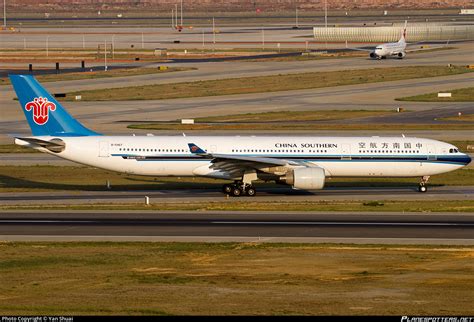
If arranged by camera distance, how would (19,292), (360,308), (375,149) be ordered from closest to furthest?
(360,308) → (19,292) → (375,149)

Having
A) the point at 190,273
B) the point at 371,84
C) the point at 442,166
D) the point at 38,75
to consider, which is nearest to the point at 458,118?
the point at 371,84

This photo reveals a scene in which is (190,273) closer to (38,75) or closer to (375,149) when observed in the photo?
(375,149)

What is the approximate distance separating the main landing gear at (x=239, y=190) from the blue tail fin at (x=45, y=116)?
9.33 metres

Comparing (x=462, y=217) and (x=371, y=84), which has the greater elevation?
(x=371, y=84)

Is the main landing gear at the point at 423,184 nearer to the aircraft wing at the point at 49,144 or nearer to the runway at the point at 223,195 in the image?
the runway at the point at 223,195

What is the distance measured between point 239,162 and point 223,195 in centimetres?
295

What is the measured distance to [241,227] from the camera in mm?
49562

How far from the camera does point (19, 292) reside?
1336 inches

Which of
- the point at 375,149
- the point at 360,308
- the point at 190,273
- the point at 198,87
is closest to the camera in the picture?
the point at 360,308

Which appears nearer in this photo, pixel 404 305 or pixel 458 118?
pixel 404 305

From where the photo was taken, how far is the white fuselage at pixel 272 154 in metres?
61.8

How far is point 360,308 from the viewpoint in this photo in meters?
31.0

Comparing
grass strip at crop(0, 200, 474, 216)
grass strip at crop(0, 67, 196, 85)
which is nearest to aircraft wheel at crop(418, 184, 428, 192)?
grass strip at crop(0, 200, 474, 216)

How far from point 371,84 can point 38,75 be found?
147 feet
